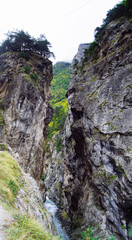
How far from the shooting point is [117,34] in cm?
1357

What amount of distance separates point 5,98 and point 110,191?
18.4m

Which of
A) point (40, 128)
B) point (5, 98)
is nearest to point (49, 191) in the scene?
point (40, 128)

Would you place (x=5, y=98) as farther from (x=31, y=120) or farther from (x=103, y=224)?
(x=103, y=224)

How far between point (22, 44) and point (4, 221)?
28.7 m

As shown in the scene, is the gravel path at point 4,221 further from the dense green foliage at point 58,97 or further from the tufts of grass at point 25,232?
the dense green foliage at point 58,97

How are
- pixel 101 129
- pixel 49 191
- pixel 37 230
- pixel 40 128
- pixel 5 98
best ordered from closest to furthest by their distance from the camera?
pixel 37 230 → pixel 101 129 → pixel 5 98 → pixel 40 128 → pixel 49 191

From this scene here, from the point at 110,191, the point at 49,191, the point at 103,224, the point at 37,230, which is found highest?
the point at 37,230

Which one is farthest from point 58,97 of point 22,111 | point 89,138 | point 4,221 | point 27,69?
point 4,221

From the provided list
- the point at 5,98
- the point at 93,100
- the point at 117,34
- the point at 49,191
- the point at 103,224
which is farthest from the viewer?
the point at 49,191

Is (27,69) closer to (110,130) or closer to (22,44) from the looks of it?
(22,44)

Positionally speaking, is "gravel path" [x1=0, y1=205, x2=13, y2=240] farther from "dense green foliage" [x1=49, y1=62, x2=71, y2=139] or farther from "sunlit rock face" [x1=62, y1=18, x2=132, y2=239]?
"dense green foliage" [x1=49, y1=62, x2=71, y2=139]

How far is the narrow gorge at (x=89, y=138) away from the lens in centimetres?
783

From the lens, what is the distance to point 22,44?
25547 millimetres

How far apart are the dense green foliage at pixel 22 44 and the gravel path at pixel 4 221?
24.7 meters
